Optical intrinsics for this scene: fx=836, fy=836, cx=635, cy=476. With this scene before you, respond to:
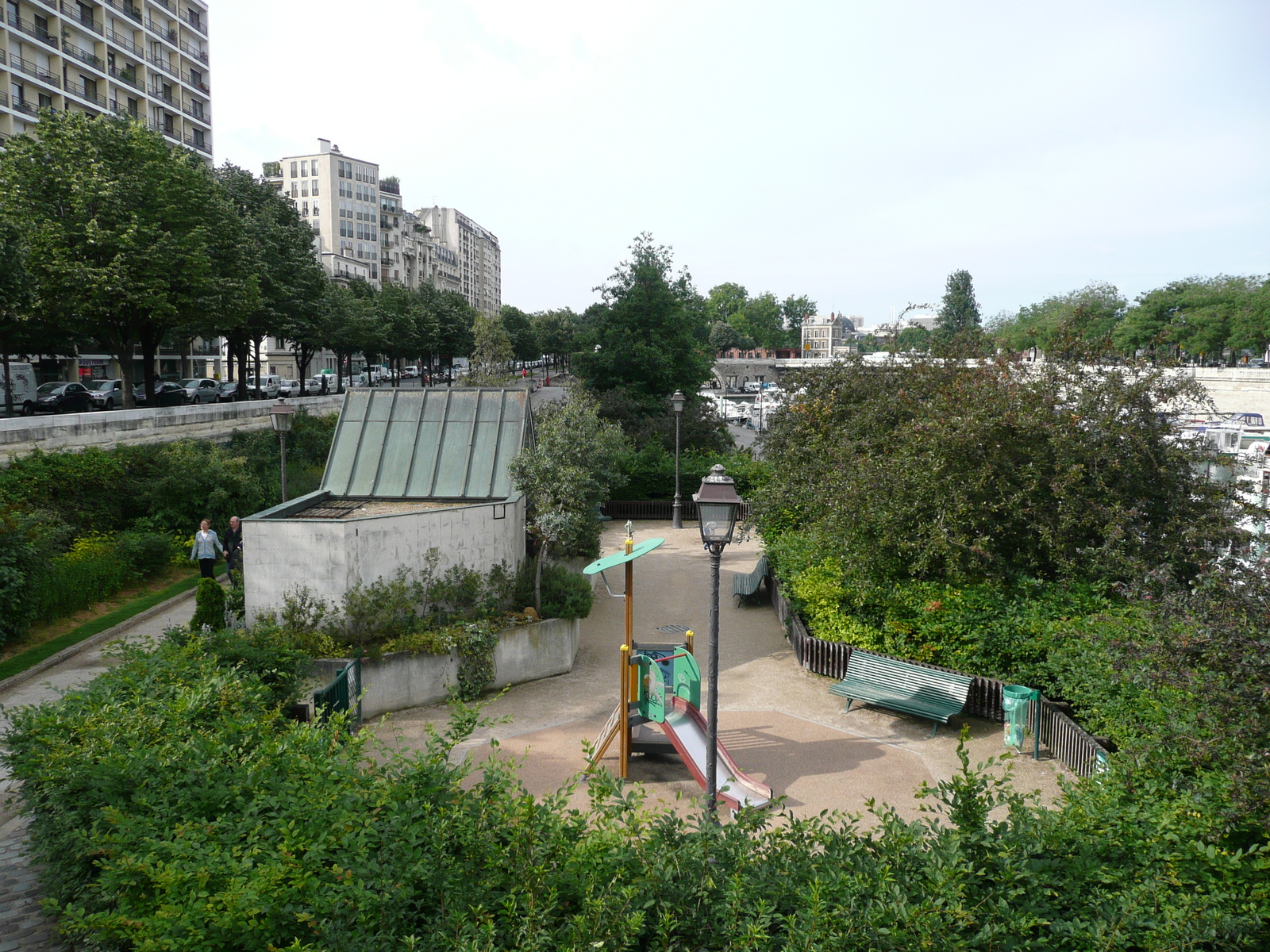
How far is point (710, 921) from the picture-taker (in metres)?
5.20

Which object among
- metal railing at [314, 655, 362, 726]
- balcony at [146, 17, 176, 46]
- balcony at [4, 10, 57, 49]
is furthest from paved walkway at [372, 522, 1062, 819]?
balcony at [146, 17, 176, 46]

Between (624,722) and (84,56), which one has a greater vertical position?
(84,56)

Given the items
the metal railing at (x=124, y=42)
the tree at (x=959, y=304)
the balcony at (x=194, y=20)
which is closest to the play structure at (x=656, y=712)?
the metal railing at (x=124, y=42)

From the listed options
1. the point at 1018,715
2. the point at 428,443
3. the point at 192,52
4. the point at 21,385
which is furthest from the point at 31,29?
the point at 1018,715

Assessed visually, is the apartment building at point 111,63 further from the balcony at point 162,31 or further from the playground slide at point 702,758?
the playground slide at point 702,758

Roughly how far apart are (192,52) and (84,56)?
11.9 meters

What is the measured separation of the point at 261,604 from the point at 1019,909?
35.7 ft

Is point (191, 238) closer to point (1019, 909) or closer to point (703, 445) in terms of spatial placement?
point (703, 445)

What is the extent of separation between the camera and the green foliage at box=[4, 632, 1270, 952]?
488 cm

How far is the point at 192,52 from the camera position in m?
62.4

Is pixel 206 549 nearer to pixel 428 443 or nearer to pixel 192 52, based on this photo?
pixel 428 443

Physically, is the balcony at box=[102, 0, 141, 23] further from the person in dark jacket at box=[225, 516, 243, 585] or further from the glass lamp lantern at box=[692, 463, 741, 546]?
the glass lamp lantern at box=[692, 463, 741, 546]

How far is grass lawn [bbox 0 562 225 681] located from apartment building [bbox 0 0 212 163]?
32.4m

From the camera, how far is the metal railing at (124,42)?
53.5 m
